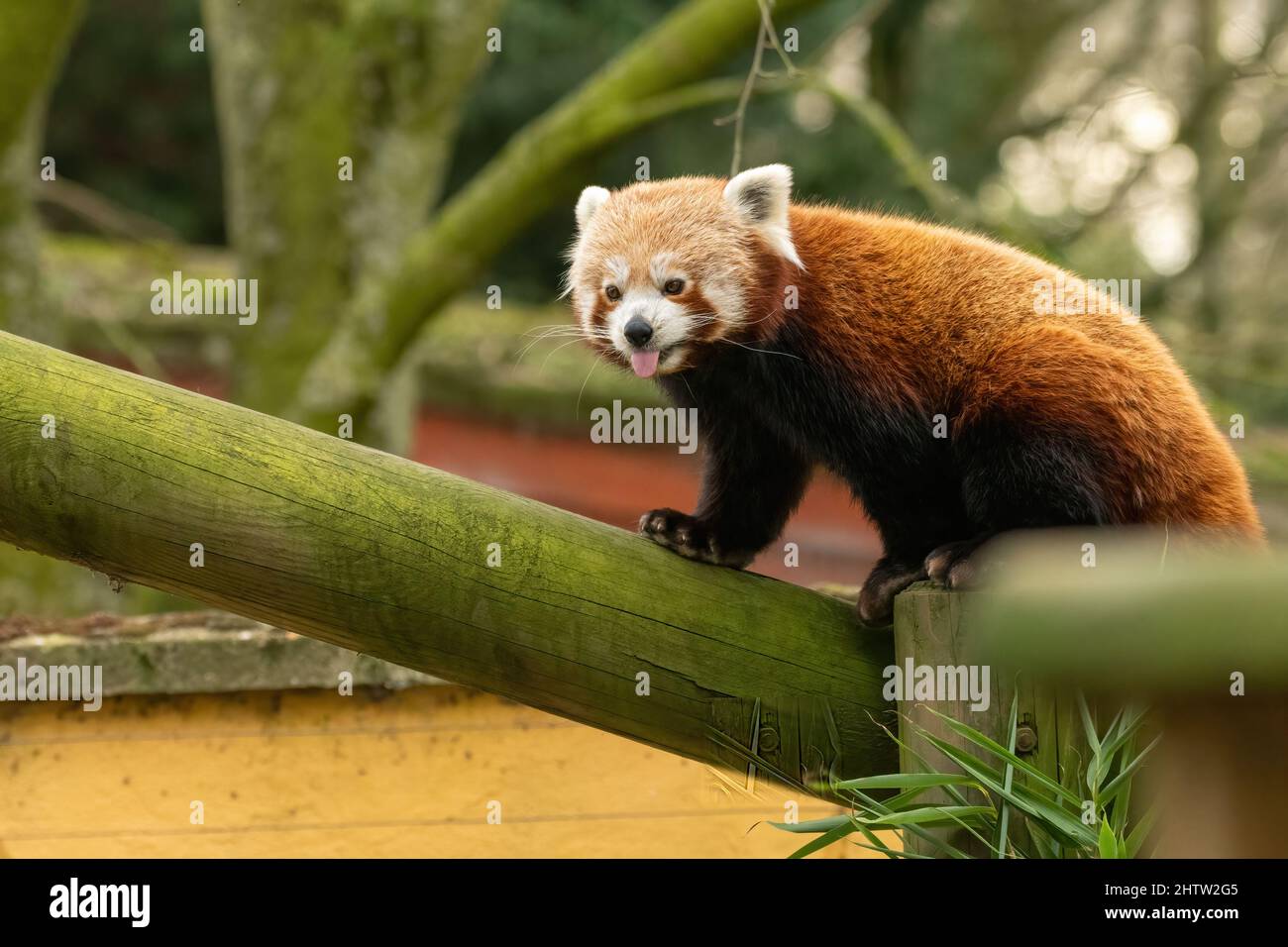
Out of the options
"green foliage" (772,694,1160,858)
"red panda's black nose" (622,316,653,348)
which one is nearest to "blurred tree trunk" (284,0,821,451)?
"red panda's black nose" (622,316,653,348)

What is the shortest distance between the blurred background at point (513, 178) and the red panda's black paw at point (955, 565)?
1.06 m

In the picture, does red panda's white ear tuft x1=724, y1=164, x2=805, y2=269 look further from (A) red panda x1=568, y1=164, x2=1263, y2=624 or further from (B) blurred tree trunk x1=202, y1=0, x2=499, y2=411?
(B) blurred tree trunk x1=202, y1=0, x2=499, y2=411

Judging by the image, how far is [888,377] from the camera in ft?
11.0

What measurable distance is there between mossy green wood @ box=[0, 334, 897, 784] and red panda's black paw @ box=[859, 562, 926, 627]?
6 centimetres

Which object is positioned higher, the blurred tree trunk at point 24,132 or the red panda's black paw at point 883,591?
the blurred tree trunk at point 24,132

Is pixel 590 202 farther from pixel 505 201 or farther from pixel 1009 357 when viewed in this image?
pixel 505 201

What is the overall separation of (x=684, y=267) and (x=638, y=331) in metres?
0.26

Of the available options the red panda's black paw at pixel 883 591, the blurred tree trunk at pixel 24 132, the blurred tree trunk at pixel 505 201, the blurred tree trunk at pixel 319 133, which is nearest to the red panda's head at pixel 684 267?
the red panda's black paw at pixel 883 591

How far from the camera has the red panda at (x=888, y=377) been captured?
3.15 metres

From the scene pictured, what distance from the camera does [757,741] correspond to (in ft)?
8.75

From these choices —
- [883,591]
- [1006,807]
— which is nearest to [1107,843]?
[1006,807]

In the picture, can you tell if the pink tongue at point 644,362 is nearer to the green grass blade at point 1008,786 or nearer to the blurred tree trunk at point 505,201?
the green grass blade at point 1008,786

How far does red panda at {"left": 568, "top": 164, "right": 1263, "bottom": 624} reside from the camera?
10.3ft

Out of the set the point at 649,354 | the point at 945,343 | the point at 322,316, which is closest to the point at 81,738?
the point at 649,354
